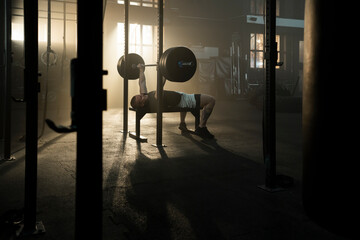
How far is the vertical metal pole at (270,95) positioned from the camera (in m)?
2.14

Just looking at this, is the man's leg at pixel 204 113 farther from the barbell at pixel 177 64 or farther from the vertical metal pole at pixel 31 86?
the vertical metal pole at pixel 31 86

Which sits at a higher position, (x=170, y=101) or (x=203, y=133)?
(x=170, y=101)

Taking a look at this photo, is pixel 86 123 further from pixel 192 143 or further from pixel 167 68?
pixel 192 143

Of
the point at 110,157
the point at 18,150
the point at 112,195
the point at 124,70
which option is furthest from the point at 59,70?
the point at 112,195

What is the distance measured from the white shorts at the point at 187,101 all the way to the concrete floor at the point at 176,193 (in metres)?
0.68

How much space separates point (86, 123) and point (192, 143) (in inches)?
126

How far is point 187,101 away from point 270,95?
7.88ft

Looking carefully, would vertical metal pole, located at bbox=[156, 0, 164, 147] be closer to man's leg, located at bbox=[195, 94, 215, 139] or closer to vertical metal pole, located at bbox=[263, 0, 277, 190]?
man's leg, located at bbox=[195, 94, 215, 139]

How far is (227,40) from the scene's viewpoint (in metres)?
12.0

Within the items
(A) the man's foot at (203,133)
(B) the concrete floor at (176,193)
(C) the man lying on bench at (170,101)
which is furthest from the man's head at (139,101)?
(A) the man's foot at (203,133)

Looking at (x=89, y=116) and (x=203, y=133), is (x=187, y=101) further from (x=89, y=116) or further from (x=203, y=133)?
(x=89, y=116)

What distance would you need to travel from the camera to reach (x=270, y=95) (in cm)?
219

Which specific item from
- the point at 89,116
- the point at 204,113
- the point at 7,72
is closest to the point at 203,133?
the point at 204,113

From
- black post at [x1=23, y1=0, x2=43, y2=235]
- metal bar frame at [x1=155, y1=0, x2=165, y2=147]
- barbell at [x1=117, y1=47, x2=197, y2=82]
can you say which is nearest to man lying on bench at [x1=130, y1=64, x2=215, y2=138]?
metal bar frame at [x1=155, y1=0, x2=165, y2=147]
